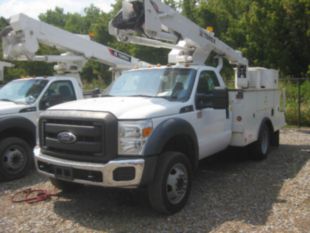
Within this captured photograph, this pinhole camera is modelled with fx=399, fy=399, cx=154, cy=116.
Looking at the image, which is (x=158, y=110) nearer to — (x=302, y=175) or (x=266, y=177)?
(x=266, y=177)

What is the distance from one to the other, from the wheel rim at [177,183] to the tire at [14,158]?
11.3ft

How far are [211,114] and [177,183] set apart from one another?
1.58 m

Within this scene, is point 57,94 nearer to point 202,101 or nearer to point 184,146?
point 202,101

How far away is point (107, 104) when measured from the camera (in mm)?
5609

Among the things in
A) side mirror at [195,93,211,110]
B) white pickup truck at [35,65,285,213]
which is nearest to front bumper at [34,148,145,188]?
white pickup truck at [35,65,285,213]

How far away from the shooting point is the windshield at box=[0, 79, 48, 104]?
8.08 metres

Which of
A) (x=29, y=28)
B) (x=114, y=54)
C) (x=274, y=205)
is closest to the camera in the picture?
(x=274, y=205)

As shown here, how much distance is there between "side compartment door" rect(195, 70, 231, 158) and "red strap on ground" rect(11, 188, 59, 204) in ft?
8.43

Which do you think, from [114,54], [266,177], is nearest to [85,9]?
[114,54]

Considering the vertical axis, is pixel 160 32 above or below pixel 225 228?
above

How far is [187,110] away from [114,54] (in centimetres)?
542

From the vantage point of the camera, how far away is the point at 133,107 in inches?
211

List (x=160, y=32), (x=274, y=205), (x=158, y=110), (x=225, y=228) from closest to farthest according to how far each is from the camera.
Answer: (x=225, y=228), (x=158, y=110), (x=274, y=205), (x=160, y=32)

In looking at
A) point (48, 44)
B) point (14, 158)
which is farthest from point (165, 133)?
point (48, 44)
